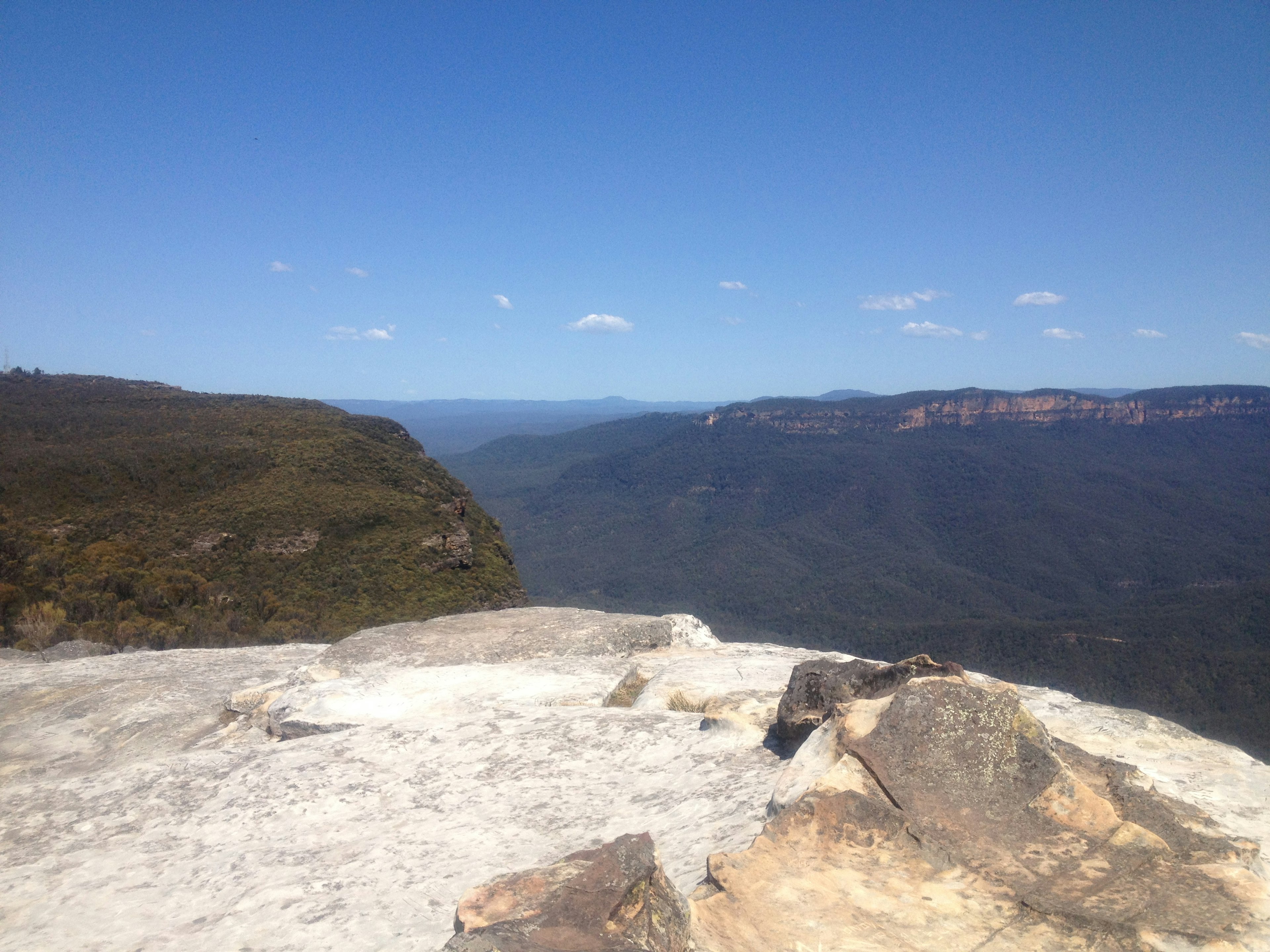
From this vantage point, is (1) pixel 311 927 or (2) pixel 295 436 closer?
(1) pixel 311 927

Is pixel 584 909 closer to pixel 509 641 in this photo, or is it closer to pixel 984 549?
pixel 509 641

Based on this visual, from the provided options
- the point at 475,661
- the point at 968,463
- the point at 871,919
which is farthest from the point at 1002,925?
the point at 968,463

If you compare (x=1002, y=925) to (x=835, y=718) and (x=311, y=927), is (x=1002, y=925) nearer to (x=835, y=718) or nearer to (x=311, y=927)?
(x=835, y=718)

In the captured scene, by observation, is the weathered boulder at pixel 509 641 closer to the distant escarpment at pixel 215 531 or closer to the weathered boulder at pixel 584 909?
the weathered boulder at pixel 584 909

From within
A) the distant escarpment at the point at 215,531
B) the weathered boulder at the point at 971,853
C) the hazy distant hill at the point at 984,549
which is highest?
the weathered boulder at the point at 971,853

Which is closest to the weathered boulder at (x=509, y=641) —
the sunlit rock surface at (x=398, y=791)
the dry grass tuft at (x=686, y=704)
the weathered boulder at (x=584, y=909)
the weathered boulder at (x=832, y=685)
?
the sunlit rock surface at (x=398, y=791)

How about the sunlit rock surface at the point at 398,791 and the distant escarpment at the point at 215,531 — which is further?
the distant escarpment at the point at 215,531
